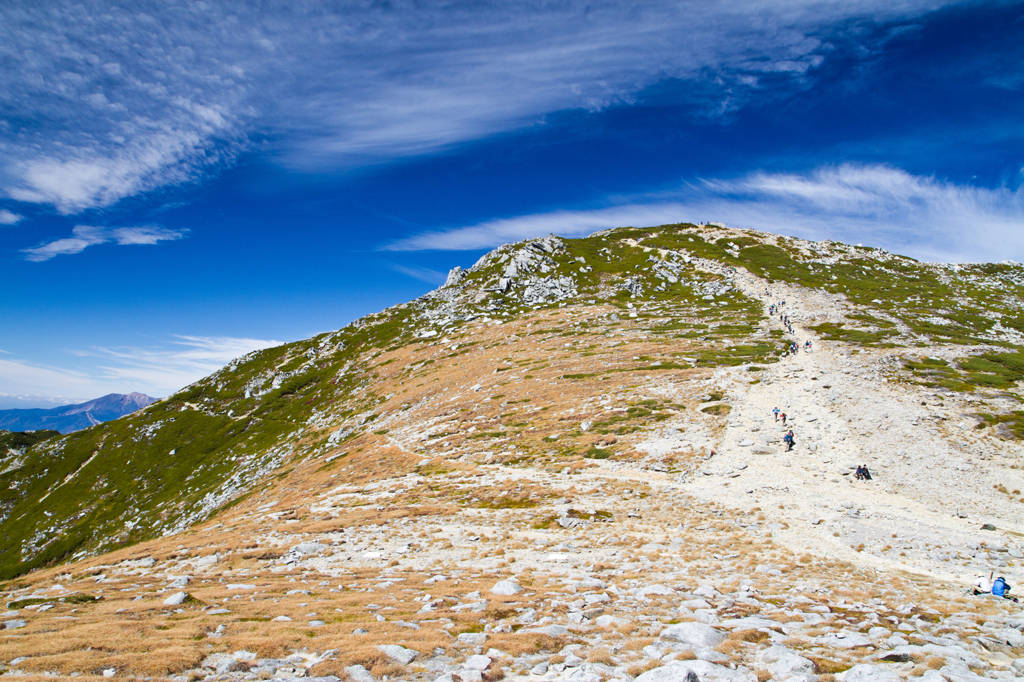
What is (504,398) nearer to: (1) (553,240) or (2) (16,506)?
(2) (16,506)

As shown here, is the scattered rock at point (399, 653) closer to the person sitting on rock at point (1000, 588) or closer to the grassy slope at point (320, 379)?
the person sitting on rock at point (1000, 588)

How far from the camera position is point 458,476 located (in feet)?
111

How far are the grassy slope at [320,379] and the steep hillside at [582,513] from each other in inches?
33.6

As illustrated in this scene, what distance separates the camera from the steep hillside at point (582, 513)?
11656 millimetres

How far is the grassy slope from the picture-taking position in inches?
2419

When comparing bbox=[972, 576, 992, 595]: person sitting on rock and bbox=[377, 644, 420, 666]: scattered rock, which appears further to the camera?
bbox=[972, 576, 992, 595]: person sitting on rock

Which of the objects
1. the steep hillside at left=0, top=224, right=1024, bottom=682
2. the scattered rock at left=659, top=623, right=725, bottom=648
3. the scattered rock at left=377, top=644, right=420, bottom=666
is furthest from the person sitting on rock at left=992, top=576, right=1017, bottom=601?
the scattered rock at left=377, top=644, right=420, bottom=666

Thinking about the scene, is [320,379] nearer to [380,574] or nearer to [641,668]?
[380,574]

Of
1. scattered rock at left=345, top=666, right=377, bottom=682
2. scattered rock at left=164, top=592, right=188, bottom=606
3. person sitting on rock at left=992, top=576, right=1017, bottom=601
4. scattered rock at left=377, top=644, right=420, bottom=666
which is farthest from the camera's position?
scattered rock at left=164, top=592, right=188, bottom=606

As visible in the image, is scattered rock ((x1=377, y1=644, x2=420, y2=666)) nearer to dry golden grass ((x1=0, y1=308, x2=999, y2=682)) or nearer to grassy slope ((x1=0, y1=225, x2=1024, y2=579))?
dry golden grass ((x1=0, y1=308, x2=999, y2=682))

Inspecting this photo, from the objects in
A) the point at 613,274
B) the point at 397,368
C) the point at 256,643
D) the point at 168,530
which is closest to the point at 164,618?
the point at 256,643

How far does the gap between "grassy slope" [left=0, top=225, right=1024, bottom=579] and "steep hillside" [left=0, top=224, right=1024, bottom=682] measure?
854 millimetres

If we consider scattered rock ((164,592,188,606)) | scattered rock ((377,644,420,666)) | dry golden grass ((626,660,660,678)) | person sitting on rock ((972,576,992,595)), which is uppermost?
scattered rock ((377,644,420,666))

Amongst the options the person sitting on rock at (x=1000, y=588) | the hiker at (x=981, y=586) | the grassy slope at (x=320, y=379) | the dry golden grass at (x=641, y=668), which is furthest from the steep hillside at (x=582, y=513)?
the person sitting on rock at (x=1000, y=588)
